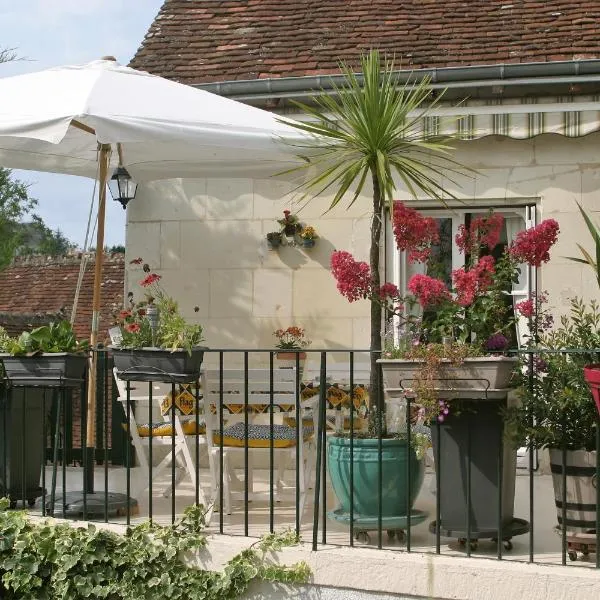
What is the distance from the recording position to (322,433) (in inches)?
205

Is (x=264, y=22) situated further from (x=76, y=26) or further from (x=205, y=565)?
(x=205, y=565)

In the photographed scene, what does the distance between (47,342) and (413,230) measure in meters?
Answer: 2.14

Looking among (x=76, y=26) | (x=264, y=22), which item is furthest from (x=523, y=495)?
(x=76, y=26)

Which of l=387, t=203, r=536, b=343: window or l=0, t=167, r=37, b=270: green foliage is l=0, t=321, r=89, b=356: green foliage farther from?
l=0, t=167, r=37, b=270: green foliage

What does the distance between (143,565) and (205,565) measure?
323mm

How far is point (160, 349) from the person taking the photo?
216 inches

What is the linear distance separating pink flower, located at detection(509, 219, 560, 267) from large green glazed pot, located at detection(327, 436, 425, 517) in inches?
44.4

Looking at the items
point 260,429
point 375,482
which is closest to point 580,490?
point 375,482

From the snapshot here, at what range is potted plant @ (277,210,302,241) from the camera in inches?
344

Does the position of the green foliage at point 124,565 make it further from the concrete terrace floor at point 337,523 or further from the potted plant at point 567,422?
the potted plant at point 567,422

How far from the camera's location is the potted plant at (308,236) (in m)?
8.69

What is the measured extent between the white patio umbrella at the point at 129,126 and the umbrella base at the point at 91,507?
0.32m

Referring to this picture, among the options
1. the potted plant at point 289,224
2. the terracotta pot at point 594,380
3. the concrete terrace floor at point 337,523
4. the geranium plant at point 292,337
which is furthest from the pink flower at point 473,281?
the potted plant at point 289,224

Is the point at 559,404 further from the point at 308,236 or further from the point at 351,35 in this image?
the point at 351,35
